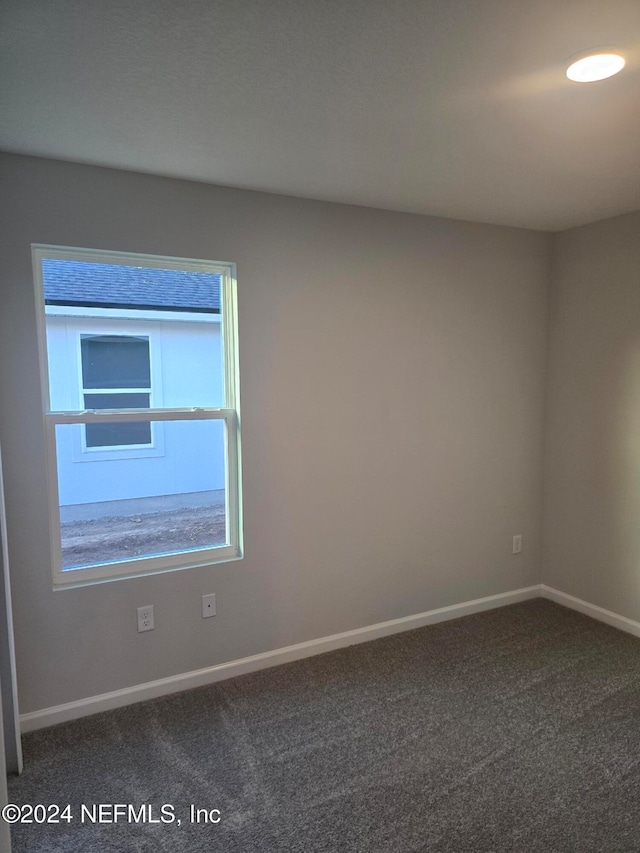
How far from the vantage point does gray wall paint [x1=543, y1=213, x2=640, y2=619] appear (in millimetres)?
3160

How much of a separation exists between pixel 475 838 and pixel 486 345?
2.56 meters

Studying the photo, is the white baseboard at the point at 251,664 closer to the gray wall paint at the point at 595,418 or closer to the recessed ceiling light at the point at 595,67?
the gray wall paint at the point at 595,418

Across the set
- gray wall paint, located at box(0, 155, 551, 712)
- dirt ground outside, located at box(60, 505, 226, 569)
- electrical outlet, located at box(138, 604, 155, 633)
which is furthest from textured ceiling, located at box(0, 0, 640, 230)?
electrical outlet, located at box(138, 604, 155, 633)

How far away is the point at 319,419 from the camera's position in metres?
2.90

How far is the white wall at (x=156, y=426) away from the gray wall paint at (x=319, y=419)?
0.15 metres

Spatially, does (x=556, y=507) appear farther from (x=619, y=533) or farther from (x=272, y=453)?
(x=272, y=453)

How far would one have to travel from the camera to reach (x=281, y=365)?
278cm

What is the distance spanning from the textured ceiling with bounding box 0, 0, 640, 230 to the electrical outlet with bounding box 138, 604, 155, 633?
2.01 meters

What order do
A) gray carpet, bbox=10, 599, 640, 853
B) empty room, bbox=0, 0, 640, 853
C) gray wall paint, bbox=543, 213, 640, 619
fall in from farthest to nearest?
1. gray wall paint, bbox=543, 213, 640, 619
2. gray carpet, bbox=10, 599, 640, 853
3. empty room, bbox=0, 0, 640, 853

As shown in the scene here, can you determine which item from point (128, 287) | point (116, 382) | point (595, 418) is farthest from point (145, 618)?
point (595, 418)

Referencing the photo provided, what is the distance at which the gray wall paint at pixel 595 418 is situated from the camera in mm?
3160

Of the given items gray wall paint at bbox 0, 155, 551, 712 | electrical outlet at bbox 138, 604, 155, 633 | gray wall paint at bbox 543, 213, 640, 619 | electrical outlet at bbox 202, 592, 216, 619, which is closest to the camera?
gray wall paint at bbox 0, 155, 551, 712

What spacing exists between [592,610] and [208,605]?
96.4 inches

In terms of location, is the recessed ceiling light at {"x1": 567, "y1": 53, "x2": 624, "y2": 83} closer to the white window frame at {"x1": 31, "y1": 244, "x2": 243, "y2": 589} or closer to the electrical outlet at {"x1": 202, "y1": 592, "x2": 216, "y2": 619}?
the white window frame at {"x1": 31, "y1": 244, "x2": 243, "y2": 589}
